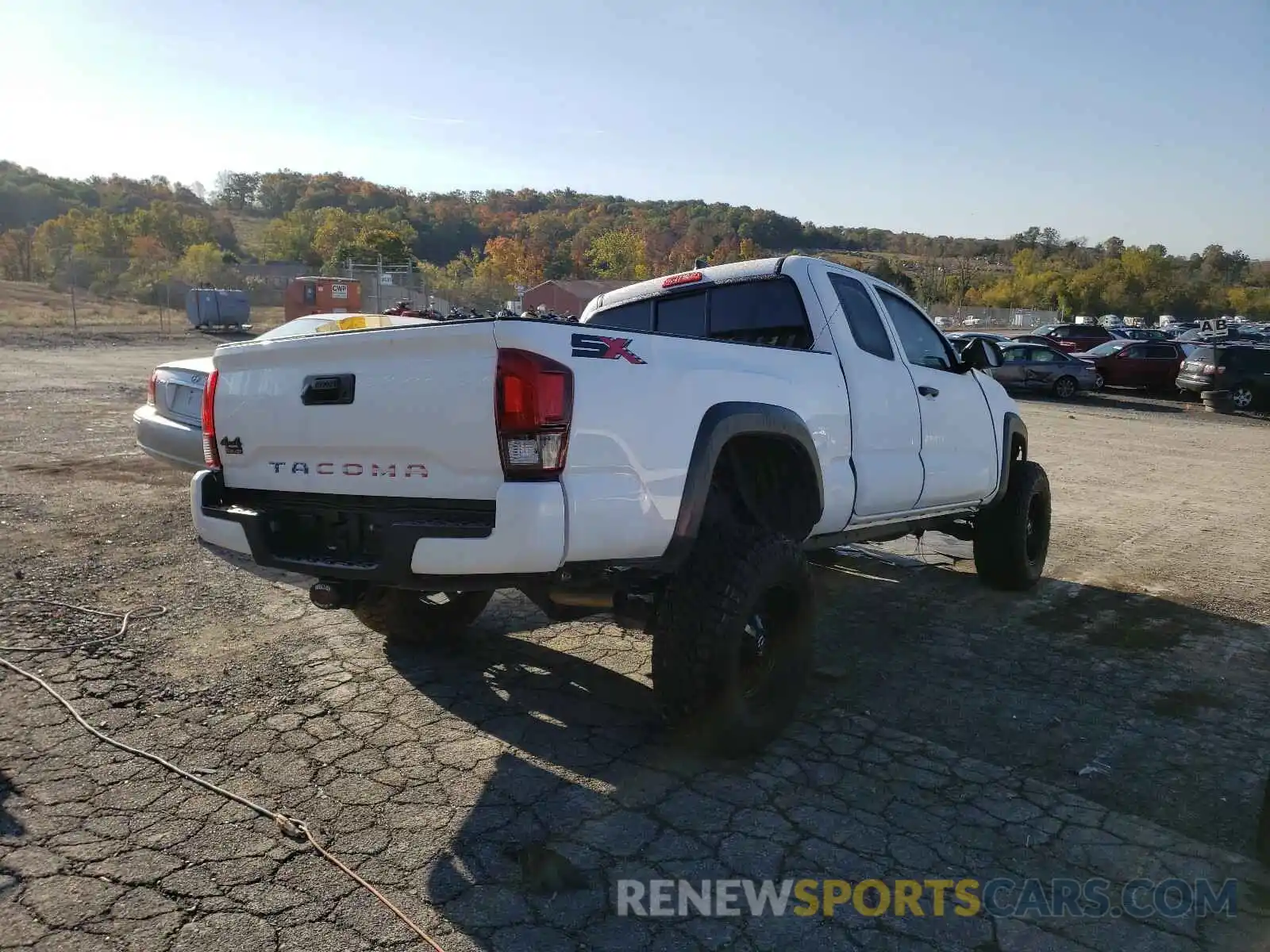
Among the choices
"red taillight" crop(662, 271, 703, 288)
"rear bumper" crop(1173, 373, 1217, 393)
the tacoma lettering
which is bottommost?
"rear bumper" crop(1173, 373, 1217, 393)

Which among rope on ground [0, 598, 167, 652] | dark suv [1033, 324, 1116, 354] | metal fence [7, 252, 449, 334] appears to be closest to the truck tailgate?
rope on ground [0, 598, 167, 652]

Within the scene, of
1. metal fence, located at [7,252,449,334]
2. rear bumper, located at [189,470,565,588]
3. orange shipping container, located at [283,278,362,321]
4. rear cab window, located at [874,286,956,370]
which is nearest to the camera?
rear bumper, located at [189,470,565,588]

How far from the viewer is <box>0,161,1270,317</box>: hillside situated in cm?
6300

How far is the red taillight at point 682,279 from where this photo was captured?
207 inches

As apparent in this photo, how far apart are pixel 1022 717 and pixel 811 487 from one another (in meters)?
1.43

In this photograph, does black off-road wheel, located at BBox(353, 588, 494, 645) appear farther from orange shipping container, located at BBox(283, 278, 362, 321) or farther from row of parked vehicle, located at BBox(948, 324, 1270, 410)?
orange shipping container, located at BBox(283, 278, 362, 321)

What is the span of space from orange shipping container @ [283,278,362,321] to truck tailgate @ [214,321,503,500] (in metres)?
35.7

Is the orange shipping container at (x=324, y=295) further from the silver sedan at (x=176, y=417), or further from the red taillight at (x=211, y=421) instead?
the red taillight at (x=211, y=421)

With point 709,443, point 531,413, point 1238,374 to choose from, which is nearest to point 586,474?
point 531,413

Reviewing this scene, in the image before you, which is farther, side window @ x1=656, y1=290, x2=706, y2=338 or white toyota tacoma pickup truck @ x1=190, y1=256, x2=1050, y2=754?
side window @ x1=656, y1=290, x2=706, y2=338

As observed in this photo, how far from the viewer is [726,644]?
11.6ft

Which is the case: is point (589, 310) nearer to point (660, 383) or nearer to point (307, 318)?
point (660, 383)

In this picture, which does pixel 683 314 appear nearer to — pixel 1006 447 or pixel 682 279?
pixel 682 279

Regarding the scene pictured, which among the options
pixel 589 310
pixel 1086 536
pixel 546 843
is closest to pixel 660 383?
pixel 546 843
